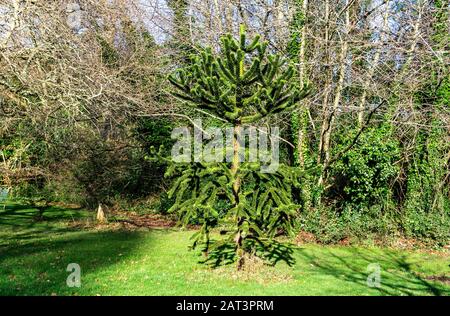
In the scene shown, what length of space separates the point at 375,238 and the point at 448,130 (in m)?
4.51

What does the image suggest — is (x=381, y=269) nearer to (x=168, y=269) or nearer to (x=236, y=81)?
(x=168, y=269)

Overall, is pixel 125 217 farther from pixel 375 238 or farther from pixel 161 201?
pixel 375 238

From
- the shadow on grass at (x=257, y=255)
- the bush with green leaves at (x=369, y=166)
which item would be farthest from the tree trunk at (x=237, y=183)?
the bush with green leaves at (x=369, y=166)

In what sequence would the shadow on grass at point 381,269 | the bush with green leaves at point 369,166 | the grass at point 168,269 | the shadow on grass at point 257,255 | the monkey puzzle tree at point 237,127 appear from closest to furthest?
the grass at point 168,269, the monkey puzzle tree at point 237,127, the shadow on grass at point 381,269, the shadow on grass at point 257,255, the bush with green leaves at point 369,166

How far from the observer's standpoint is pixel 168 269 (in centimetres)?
868

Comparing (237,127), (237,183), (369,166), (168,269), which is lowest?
(168,269)

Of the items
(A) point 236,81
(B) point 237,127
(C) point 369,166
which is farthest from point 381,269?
(A) point 236,81

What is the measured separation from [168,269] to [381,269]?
5334 millimetres

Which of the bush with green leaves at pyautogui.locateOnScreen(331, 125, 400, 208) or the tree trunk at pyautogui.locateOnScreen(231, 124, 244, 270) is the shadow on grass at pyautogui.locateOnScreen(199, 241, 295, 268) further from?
the bush with green leaves at pyautogui.locateOnScreen(331, 125, 400, 208)

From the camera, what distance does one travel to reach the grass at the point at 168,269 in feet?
23.6

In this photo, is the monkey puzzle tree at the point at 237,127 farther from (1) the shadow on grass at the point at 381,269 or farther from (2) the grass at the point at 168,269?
(1) the shadow on grass at the point at 381,269

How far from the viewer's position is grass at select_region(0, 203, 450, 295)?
720 centimetres

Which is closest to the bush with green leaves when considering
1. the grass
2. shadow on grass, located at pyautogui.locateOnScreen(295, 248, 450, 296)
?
the grass
